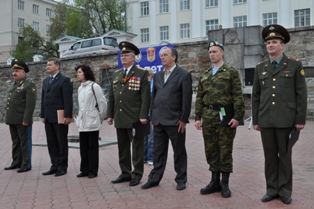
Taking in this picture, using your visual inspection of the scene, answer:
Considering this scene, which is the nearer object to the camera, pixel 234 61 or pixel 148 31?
pixel 234 61

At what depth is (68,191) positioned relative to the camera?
6.14 m

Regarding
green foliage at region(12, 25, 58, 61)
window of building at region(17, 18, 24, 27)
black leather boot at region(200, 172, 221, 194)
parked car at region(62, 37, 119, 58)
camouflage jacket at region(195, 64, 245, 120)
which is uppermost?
window of building at region(17, 18, 24, 27)

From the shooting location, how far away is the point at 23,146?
7.89m

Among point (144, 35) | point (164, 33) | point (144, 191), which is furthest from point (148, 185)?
point (144, 35)

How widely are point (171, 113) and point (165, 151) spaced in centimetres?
59

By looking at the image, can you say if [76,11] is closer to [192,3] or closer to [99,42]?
[192,3]

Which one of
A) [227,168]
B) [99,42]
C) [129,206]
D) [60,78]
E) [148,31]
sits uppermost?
[148,31]

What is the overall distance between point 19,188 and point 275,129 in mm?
3767

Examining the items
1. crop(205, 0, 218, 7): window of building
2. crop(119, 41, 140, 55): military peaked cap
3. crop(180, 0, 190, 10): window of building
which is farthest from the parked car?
crop(180, 0, 190, 10): window of building

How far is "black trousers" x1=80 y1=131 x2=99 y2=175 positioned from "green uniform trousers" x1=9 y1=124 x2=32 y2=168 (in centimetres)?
131

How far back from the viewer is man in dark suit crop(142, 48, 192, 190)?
599 centimetres

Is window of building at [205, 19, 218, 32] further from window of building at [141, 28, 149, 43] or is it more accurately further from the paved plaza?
the paved plaza

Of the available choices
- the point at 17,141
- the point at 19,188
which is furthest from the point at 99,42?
the point at 19,188

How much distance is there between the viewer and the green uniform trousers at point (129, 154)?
650 centimetres
